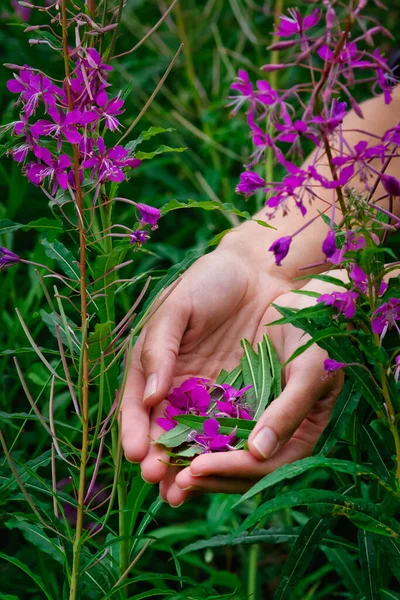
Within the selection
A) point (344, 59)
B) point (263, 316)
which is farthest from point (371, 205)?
point (263, 316)

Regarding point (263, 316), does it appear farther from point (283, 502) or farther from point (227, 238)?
point (283, 502)

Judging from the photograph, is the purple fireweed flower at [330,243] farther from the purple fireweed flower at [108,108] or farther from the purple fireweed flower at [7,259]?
the purple fireweed flower at [7,259]

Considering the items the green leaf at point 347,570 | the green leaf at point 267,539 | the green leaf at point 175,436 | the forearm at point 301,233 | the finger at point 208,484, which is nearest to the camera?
the finger at point 208,484

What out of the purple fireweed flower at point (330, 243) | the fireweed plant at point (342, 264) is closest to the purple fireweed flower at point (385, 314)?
the fireweed plant at point (342, 264)

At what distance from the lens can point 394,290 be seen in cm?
97

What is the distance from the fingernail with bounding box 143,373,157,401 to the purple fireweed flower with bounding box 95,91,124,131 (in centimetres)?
42

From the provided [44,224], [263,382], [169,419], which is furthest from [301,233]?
[44,224]

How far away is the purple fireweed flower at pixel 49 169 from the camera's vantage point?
100 centimetres

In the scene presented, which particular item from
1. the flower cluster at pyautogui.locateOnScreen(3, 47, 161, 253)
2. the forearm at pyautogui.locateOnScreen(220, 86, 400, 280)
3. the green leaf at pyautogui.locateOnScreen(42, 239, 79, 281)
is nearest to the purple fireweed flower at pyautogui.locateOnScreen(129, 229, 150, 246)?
the flower cluster at pyautogui.locateOnScreen(3, 47, 161, 253)

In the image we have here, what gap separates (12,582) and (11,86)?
41.9 inches

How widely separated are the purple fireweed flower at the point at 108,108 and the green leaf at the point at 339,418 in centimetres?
49

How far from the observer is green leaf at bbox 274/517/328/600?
112 cm

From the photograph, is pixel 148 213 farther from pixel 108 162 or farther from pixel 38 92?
pixel 38 92

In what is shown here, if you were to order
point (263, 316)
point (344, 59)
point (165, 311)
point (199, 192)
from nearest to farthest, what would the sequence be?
point (344, 59)
point (165, 311)
point (263, 316)
point (199, 192)
